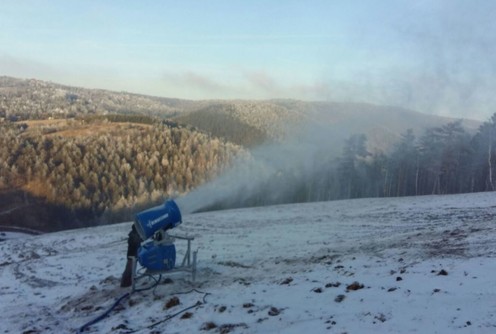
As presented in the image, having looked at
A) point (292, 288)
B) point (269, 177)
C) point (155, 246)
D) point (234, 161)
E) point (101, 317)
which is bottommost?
point (269, 177)

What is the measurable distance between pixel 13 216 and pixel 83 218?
9.72 m

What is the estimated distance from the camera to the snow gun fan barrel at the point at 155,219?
12680mm

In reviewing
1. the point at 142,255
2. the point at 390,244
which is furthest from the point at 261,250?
the point at 142,255

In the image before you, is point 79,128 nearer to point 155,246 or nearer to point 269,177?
point 269,177

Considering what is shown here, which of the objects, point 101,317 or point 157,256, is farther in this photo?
point 157,256

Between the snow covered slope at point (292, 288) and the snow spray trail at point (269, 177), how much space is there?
30807 mm

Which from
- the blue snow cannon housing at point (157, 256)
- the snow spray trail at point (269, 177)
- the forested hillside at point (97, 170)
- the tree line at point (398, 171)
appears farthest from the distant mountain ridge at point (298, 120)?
the blue snow cannon housing at point (157, 256)

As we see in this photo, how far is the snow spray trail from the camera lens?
5860cm

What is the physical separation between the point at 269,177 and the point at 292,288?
182ft

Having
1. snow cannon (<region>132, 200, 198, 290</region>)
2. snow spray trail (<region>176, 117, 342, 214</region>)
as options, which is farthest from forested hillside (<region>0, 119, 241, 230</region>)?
snow cannon (<region>132, 200, 198, 290</region>)

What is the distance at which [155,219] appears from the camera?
12867 mm

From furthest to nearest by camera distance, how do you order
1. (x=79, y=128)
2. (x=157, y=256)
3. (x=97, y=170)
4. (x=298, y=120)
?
1. (x=298, y=120)
2. (x=79, y=128)
3. (x=97, y=170)
4. (x=157, y=256)

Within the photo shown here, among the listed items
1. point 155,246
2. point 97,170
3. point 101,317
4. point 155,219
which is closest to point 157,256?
point 155,246

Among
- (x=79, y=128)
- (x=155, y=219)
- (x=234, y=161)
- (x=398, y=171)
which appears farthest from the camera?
(x=79, y=128)
